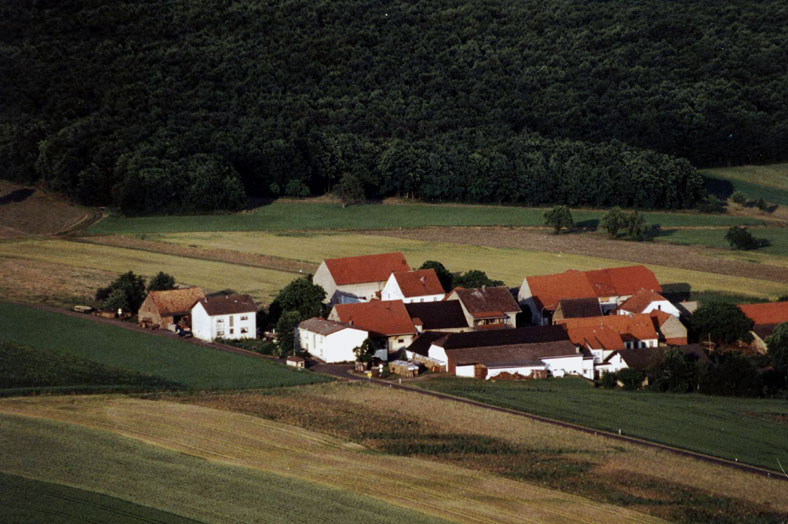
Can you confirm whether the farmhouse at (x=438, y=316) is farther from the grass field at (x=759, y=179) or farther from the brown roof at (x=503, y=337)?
the grass field at (x=759, y=179)

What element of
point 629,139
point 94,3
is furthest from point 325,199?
point 94,3

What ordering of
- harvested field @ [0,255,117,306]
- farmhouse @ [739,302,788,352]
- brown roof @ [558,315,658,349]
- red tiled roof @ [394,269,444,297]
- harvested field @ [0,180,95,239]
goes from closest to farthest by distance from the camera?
1. brown roof @ [558,315,658,349]
2. farmhouse @ [739,302,788,352]
3. red tiled roof @ [394,269,444,297]
4. harvested field @ [0,255,117,306]
5. harvested field @ [0,180,95,239]

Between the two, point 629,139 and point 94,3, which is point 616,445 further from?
point 94,3

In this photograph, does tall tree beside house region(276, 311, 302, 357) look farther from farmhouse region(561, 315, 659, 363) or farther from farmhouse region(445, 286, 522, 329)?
farmhouse region(561, 315, 659, 363)

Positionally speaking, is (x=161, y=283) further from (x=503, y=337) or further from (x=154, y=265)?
(x=503, y=337)

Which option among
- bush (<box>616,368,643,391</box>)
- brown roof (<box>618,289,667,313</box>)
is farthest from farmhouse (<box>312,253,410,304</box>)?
bush (<box>616,368,643,391</box>)

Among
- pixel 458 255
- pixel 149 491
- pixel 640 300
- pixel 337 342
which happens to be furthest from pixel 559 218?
pixel 149 491

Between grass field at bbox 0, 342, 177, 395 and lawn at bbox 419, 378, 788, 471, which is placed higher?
grass field at bbox 0, 342, 177, 395
